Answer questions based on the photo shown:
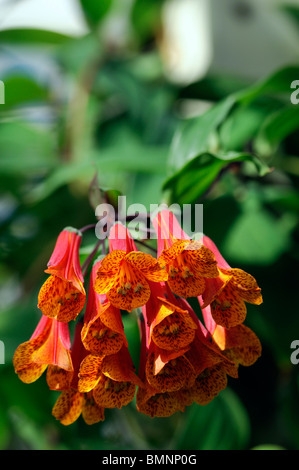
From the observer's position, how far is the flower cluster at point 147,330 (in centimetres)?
47

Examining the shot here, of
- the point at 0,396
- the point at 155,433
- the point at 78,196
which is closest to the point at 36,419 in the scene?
the point at 0,396

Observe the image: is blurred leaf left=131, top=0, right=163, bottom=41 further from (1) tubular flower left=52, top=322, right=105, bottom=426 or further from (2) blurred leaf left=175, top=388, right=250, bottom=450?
(1) tubular flower left=52, top=322, right=105, bottom=426

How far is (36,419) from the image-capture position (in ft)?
3.46

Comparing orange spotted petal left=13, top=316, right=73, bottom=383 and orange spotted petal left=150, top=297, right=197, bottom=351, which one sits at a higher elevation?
orange spotted petal left=150, top=297, right=197, bottom=351

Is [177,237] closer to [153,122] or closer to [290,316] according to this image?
[290,316]

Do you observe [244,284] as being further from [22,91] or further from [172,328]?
[22,91]

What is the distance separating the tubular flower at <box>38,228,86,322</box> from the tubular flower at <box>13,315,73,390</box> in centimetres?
4

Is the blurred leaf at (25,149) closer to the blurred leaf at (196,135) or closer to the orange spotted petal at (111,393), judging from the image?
the blurred leaf at (196,135)

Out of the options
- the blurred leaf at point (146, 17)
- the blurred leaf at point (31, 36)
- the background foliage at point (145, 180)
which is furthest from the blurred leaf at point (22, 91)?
the blurred leaf at point (146, 17)

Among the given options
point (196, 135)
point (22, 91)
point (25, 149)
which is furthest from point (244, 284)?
point (22, 91)

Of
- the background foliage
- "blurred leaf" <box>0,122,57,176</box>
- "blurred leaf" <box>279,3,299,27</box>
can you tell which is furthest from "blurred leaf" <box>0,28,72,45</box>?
"blurred leaf" <box>279,3,299,27</box>

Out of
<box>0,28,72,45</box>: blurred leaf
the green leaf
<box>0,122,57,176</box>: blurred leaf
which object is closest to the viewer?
the green leaf

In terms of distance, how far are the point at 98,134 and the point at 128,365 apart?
2.84 feet

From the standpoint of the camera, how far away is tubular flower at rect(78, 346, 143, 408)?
1.56 ft
